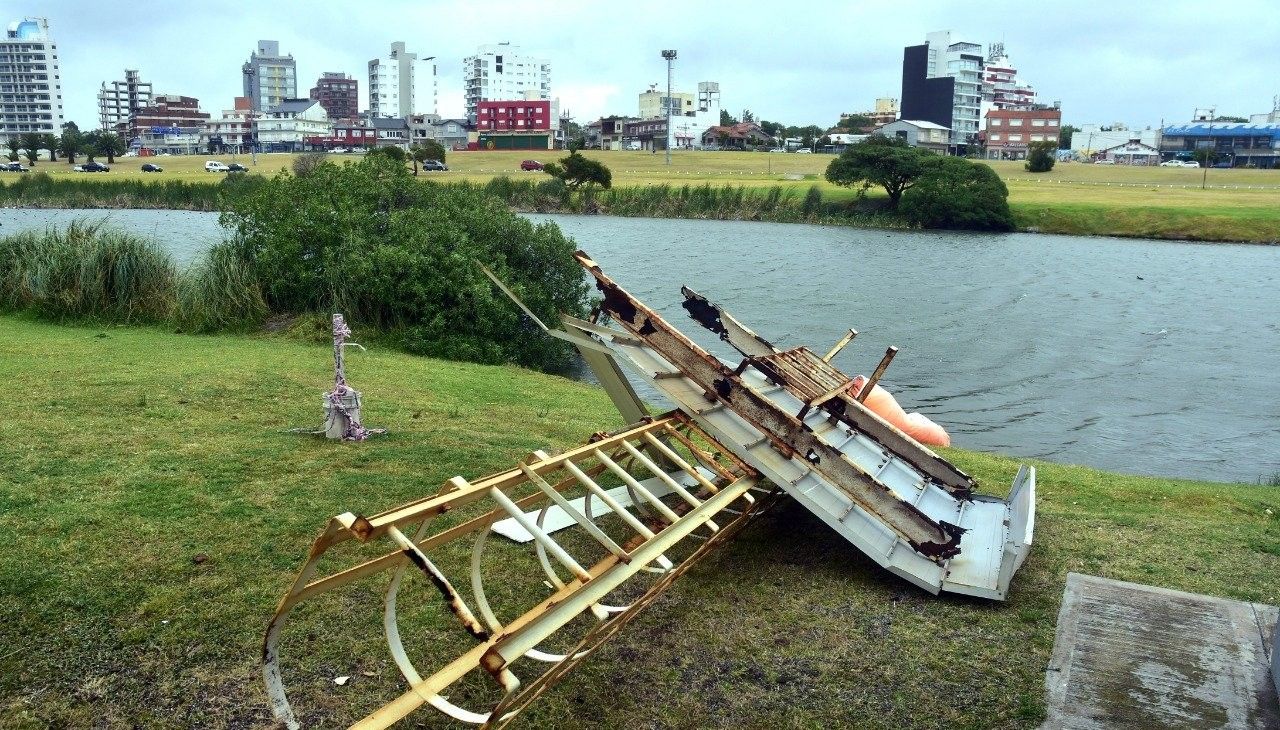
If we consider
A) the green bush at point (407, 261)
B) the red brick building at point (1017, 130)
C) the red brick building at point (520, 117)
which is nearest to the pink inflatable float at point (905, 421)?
the green bush at point (407, 261)

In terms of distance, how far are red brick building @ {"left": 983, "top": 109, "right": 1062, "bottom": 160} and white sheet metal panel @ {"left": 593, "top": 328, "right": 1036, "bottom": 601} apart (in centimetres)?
17283

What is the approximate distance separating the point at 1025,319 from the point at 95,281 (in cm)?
2977

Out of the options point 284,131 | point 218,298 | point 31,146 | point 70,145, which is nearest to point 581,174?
point 218,298

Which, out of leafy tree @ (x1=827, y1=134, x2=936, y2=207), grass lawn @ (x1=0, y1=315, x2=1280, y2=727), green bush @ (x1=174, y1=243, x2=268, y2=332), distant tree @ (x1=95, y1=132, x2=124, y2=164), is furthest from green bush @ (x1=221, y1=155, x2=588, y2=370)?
distant tree @ (x1=95, y1=132, x2=124, y2=164)

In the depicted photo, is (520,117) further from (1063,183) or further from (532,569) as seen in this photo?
(532,569)

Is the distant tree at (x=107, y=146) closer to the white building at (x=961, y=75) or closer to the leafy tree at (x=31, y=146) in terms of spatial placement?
the leafy tree at (x=31, y=146)

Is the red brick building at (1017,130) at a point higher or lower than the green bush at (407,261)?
higher

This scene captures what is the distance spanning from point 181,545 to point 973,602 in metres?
5.67

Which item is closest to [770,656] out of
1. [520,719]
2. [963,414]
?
[520,719]

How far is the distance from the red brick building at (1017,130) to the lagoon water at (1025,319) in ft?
363

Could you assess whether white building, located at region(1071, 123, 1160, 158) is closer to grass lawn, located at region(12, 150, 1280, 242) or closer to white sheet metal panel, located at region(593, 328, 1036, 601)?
grass lawn, located at region(12, 150, 1280, 242)

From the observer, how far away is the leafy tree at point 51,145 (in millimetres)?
128375

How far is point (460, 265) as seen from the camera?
21.0 metres

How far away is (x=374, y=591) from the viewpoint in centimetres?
694
